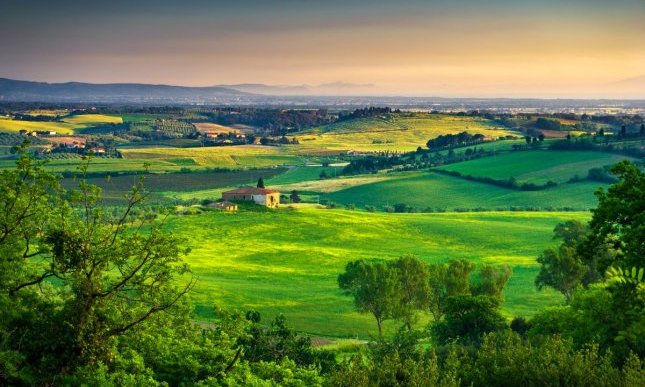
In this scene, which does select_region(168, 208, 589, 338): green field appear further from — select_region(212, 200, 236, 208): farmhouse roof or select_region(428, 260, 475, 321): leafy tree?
select_region(428, 260, 475, 321): leafy tree

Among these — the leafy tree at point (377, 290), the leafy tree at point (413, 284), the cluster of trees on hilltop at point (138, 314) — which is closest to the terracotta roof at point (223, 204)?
the leafy tree at point (377, 290)

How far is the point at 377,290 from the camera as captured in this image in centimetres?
6688

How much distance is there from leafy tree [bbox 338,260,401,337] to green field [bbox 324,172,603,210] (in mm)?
80586

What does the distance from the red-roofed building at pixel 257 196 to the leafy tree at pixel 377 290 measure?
73347 mm

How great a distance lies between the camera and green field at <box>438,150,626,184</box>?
161000 mm

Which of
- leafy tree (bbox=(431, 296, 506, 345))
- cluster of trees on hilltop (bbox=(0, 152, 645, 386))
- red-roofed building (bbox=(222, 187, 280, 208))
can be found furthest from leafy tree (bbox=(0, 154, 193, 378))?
red-roofed building (bbox=(222, 187, 280, 208))

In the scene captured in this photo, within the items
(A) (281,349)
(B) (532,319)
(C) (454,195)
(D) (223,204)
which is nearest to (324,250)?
(D) (223,204)

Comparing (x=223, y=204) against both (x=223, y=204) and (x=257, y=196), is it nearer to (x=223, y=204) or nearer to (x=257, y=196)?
(x=223, y=204)

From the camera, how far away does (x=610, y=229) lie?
23.8 metres

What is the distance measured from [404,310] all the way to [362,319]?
6946 mm

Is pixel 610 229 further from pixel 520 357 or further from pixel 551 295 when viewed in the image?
pixel 551 295

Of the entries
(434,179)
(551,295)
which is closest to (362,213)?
(434,179)

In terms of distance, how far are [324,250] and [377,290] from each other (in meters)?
41.8

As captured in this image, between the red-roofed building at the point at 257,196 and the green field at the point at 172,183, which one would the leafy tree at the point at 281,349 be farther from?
the green field at the point at 172,183
